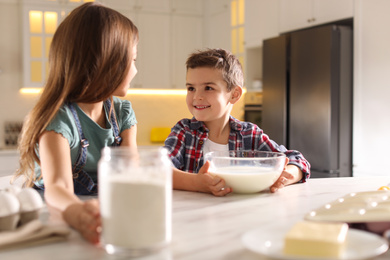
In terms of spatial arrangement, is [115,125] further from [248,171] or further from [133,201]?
[133,201]

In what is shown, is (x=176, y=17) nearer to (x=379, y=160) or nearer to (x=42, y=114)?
(x=379, y=160)

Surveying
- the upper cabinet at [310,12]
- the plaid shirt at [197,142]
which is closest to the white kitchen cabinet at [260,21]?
the upper cabinet at [310,12]

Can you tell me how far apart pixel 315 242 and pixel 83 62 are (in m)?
0.85

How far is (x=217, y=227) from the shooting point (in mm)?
846

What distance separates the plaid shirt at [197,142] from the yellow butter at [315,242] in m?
1.05

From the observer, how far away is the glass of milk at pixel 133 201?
2.26 feet

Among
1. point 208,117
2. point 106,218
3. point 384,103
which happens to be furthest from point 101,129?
point 384,103

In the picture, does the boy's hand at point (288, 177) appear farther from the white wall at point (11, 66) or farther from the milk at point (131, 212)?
the white wall at point (11, 66)

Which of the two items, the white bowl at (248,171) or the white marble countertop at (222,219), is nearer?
the white marble countertop at (222,219)

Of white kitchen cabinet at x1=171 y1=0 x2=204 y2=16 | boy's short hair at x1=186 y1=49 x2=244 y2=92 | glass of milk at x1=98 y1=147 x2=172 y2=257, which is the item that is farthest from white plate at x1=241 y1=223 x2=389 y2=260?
white kitchen cabinet at x1=171 y1=0 x2=204 y2=16

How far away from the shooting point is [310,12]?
3.59 meters

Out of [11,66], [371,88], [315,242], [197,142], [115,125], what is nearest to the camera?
[315,242]

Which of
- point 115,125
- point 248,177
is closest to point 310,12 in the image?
point 115,125

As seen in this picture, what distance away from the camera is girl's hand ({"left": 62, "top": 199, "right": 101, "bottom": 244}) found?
2.46 ft
